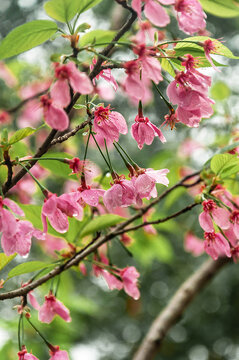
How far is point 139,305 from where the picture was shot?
11.6 feet

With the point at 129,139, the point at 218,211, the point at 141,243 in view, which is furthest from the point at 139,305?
the point at 218,211

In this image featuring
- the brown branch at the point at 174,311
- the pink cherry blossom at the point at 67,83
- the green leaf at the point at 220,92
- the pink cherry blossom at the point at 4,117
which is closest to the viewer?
the pink cherry blossom at the point at 67,83

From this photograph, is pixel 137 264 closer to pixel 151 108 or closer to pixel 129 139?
pixel 129 139

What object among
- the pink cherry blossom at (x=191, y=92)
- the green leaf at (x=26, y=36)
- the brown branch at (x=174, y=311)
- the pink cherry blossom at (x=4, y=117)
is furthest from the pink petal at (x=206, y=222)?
the pink cherry blossom at (x=4, y=117)

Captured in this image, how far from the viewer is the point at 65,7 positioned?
0.75m

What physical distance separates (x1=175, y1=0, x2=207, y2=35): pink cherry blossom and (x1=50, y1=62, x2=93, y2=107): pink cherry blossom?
0.23m

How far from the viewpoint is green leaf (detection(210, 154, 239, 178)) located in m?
0.94

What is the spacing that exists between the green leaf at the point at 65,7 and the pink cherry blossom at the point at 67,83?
6.0 inches

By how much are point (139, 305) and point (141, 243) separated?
174 centimetres

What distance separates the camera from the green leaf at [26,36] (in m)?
0.74

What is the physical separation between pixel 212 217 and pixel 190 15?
38 cm

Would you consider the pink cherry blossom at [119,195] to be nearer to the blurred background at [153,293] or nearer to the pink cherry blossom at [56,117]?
the pink cherry blossom at [56,117]

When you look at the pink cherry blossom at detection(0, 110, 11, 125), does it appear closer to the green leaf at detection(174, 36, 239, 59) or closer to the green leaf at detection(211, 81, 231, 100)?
the green leaf at detection(211, 81, 231, 100)

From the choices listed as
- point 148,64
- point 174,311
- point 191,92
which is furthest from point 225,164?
point 174,311
